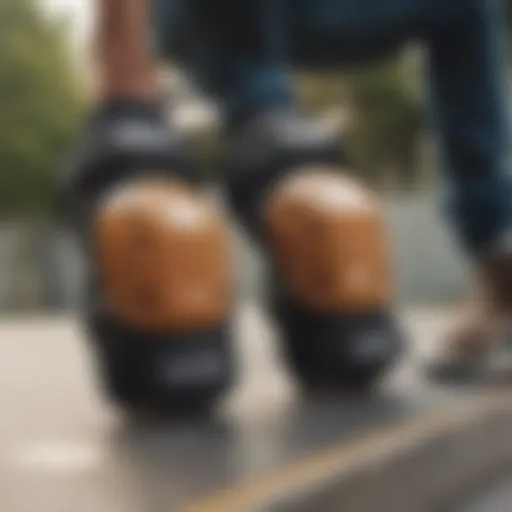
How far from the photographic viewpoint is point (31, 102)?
22.6 ft

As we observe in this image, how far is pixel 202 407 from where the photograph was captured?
76 centimetres

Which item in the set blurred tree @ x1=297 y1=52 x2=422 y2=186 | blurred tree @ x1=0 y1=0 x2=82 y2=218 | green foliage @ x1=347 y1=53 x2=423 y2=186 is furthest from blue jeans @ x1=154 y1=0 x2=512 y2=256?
blurred tree @ x1=0 y1=0 x2=82 y2=218

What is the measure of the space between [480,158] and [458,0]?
0.12 meters

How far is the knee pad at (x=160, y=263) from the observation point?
0.73 m

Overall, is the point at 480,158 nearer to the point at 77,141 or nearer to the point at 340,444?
the point at 77,141

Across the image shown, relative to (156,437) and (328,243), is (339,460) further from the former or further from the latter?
(328,243)

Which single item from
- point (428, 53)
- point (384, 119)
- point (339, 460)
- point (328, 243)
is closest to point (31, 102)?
point (384, 119)

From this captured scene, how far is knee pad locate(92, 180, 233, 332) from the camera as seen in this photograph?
0.73 m

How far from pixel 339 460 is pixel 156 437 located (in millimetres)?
143

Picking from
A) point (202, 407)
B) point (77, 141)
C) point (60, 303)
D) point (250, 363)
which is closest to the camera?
point (202, 407)

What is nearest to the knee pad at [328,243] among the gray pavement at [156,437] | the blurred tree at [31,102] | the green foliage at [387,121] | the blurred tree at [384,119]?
the gray pavement at [156,437]

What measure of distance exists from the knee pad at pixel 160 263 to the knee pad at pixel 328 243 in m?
0.08

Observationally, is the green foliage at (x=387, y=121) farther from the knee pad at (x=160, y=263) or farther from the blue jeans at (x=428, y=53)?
the knee pad at (x=160, y=263)

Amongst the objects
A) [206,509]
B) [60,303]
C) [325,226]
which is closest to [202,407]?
[325,226]
